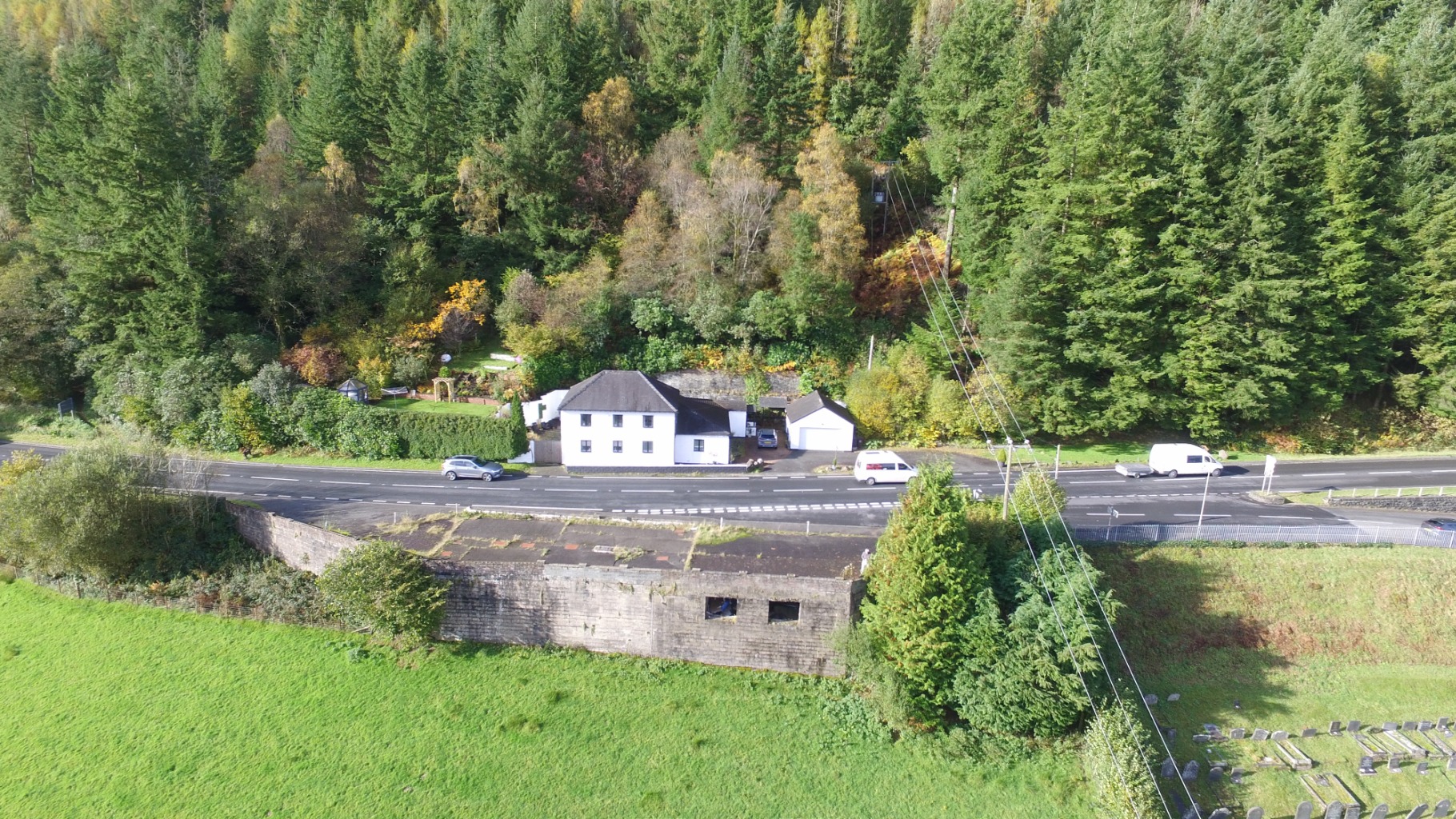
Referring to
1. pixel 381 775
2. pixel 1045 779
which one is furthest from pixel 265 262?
pixel 1045 779

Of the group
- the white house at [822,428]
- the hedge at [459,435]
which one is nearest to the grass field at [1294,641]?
the white house at [822,428]

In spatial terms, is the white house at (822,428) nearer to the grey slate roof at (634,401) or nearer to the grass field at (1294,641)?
the grey slate roof at (634,401)

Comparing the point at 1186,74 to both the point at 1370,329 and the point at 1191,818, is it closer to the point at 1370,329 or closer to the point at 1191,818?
the point at 1370,329

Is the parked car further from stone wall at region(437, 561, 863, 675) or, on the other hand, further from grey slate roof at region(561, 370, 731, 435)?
stone wall at region(437, 561, 863, 675)

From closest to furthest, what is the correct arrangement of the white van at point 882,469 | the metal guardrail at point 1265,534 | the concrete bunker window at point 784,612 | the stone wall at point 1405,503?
the concrete bunker window at point 784,612 → the metal guardrail at point 1265,534 → the stone wall at point 1405,503 → the white van at point 882,469

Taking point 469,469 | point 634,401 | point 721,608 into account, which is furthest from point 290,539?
point 721,608

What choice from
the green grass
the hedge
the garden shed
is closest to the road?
the hedge
